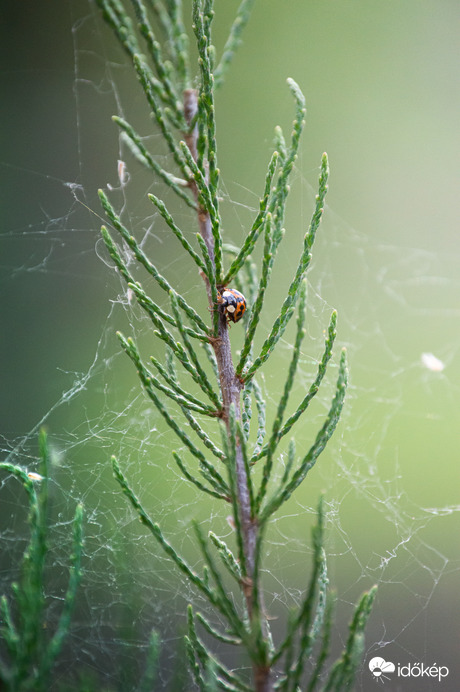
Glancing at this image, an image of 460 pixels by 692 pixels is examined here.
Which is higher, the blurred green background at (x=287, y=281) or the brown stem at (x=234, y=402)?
the blurred green background at (x=287, y=281)

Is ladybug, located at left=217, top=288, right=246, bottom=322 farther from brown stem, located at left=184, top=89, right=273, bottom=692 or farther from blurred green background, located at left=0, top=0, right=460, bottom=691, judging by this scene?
blurred green background, located at left=0, top=0, right=460, bottom=691

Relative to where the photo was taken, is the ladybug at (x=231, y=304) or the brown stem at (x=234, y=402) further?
the ladybug at (x=231, y=304)

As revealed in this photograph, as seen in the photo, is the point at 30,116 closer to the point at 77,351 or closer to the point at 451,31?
the point at 77,351

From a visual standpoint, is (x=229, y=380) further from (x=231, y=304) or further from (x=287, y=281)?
(x=287, y=281)

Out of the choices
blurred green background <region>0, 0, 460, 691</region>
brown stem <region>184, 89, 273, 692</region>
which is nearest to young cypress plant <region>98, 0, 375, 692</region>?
brown stem <region>184, 89, 273, 692</region>

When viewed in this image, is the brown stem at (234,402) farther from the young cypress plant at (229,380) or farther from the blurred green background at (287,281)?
the blurred green background at (287,281)

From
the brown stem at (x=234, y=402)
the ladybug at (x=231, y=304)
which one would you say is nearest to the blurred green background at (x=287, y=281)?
the brown stem at (x=234, y=402)
